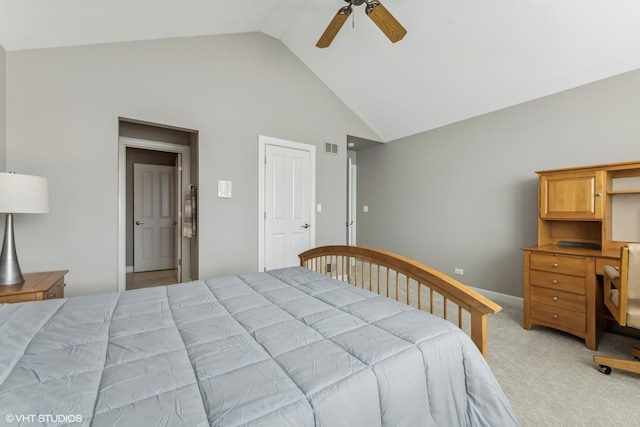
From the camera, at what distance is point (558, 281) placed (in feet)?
8.21

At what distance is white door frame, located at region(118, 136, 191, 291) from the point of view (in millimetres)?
2898

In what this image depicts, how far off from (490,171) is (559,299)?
1728 mm

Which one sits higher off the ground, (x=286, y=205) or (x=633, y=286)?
(x=286, y=205)

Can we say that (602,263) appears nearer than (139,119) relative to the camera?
Yes

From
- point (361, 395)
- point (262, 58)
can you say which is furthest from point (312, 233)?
point (361, 395)

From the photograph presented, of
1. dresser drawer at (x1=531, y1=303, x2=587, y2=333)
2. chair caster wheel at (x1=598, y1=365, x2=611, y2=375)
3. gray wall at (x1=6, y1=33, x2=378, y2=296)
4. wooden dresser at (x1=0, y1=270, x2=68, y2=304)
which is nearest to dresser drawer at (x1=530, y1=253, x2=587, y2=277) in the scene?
dresser drawer at (x1=531, y1=303, x2=587, y2=333)

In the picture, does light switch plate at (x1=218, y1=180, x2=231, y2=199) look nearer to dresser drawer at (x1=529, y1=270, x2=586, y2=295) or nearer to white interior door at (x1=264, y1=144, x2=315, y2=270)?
white interior door at (x1=264, y1=144, x2=315, y2=270)

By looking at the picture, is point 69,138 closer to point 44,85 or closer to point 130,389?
point 44,85

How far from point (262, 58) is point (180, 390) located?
150 inches

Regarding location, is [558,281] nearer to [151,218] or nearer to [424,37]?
[424,37]

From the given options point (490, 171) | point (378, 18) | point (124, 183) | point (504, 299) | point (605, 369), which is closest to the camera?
point (605, 369)

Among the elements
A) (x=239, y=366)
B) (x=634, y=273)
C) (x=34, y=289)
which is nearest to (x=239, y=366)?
(x=239, y=366)

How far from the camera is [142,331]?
1.17m
